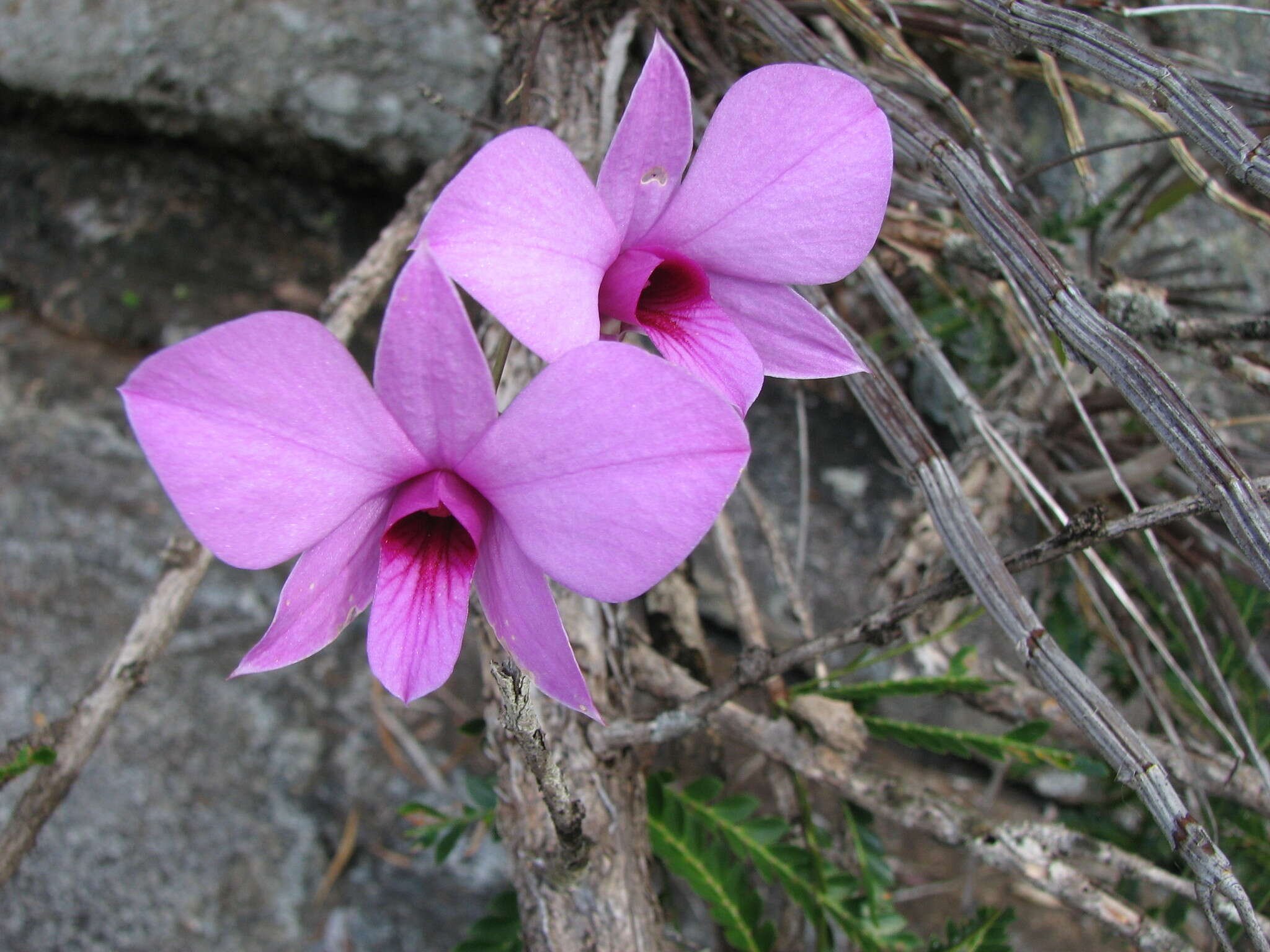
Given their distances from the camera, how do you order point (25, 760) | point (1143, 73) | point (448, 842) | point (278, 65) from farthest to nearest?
point (278, 65) → point (448, 842) → point (25, 760) → point (1143, 73)

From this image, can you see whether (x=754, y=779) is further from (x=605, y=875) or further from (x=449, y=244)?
(x=449, y=244)

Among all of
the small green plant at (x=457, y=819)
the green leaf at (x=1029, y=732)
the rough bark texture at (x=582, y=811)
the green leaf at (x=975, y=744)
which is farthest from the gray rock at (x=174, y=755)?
the green leaf at (x=1029, y=732)

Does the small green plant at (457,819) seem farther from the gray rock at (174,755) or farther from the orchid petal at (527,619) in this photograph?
the orchid petal at (527,619)

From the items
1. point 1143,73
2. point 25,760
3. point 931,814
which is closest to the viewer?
point 1143,73

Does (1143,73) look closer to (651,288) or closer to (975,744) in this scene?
(651,288)

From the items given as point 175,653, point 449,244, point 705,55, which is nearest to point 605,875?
point 449,244

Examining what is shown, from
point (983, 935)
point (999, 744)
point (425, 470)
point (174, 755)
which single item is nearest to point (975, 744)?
point (999, 744)

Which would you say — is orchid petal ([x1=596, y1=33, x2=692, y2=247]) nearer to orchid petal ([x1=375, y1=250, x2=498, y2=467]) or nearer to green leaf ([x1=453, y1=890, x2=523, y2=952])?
orchid petal ([x1=375, y1=250, x2=498, y2=467])
